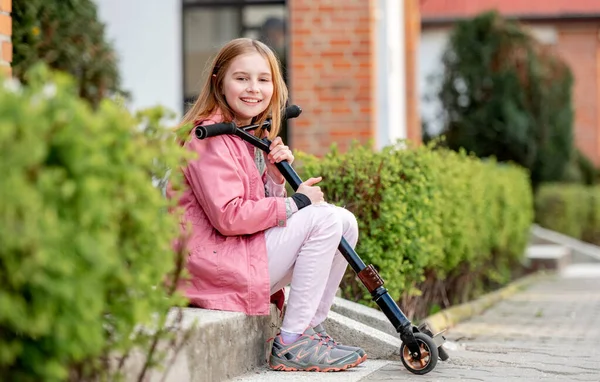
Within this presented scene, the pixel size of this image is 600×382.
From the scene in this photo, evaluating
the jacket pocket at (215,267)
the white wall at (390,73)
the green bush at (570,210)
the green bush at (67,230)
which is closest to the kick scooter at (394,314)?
the jacket pocket at (215,267)

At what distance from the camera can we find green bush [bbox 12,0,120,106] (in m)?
6.47

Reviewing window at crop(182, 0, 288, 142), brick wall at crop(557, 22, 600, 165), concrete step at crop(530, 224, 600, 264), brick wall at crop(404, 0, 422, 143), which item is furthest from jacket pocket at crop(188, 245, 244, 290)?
brick wall at crop(557, 22, 600, 165)

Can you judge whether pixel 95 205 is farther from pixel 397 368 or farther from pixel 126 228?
pixel 397 368

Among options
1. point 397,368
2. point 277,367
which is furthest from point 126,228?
point 397,368

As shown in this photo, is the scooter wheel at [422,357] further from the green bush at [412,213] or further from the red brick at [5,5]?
the red brick at [5,5]

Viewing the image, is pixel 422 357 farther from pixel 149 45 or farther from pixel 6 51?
pixel 149 45

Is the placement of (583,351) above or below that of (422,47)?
below

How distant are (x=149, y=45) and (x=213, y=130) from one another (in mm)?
6295

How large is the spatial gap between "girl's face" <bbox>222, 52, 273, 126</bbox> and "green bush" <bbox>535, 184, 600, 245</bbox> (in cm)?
1305

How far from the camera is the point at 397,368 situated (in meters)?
4.59

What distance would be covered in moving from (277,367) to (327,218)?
0.65m

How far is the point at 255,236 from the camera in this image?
4285 mm

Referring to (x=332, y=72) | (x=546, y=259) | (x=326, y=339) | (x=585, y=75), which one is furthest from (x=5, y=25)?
(x=585, y=75)

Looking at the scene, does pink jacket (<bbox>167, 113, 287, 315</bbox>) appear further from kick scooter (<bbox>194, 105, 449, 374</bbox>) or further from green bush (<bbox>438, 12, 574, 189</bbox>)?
green bush (<bbox>438, 12, 574, 189</bbox>)
